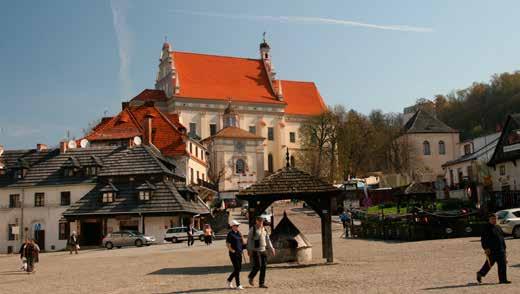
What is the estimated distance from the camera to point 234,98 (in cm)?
10562

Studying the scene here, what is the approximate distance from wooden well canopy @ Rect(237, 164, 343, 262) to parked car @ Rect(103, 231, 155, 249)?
978 inches

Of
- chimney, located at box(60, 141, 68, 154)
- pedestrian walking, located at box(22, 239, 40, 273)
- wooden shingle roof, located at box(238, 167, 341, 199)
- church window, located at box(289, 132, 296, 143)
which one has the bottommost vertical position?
pedestrian walking, located at box(22, 239, 40, 273)

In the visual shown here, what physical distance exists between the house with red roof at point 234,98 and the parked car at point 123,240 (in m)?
52.8

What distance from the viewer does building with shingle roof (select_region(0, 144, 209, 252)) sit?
48.2 m

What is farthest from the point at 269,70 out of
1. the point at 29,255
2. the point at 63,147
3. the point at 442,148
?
the point at 29,255

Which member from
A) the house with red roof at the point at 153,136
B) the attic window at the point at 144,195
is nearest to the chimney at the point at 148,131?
the house with red roof at the point at 153,136

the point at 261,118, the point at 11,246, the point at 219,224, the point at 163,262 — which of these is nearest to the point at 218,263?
the point at 163,262

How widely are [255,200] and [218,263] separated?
11.4ft

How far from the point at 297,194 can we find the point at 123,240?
86.1 ft

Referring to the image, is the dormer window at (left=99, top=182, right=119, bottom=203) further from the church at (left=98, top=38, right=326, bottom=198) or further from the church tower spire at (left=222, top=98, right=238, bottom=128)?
the church tower spire at (left=222, top=98, right=238, bottom=128)

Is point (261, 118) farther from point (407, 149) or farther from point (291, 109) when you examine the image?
point (407, 149)

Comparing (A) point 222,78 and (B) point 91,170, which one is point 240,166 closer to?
(A) point 222,78

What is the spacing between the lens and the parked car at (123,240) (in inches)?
1747

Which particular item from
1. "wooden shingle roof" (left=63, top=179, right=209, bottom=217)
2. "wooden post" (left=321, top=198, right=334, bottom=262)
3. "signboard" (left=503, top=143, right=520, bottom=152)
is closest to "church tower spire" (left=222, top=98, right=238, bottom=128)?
"wooden shingle roof" (left=63, top=179, right=209, bottom=217)
